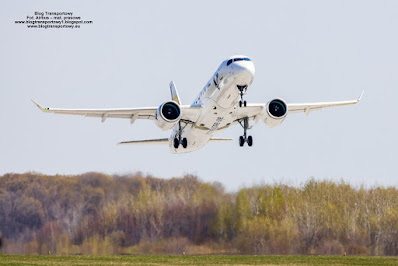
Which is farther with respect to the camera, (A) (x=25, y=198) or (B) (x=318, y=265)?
(A) (x=25, y=198)

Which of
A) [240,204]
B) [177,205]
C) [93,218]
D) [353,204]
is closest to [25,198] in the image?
[93,218]

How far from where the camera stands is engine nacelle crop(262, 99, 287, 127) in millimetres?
49688

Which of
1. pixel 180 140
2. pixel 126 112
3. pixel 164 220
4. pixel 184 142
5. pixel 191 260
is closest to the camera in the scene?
pixel 191 260

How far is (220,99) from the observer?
46438 mm

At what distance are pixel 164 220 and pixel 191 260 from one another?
470 centimetres

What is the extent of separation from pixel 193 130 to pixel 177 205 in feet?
18.4

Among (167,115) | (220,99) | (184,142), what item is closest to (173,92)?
(184,142)

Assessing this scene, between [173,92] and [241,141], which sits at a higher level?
[173,92]

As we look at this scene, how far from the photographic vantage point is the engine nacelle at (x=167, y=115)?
48.3 meters

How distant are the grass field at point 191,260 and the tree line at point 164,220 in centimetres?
131

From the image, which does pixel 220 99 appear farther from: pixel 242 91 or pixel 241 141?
pixel 241 141

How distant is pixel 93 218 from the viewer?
5344 centimetres

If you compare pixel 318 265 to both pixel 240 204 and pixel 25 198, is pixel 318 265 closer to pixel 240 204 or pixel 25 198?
pixel 240 204

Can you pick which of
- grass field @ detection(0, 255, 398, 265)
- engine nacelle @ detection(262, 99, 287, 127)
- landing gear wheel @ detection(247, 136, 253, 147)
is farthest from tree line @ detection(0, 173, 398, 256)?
engine nacelle @ detection(262, 99, 287, 127)
